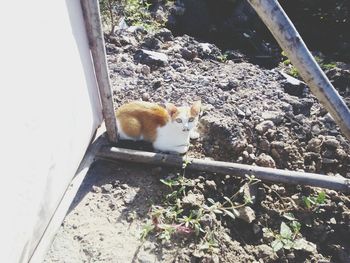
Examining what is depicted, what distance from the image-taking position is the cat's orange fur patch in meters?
2.72

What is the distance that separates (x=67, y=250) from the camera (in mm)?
2197

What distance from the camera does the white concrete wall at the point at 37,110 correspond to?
5.15ft

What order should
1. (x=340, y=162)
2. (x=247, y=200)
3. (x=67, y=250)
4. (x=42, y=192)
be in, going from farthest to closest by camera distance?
(x=340, y=162)
(x=247, y=200)
(x=67, y=250)
(x=42, y=192)

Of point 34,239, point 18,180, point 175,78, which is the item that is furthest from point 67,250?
point 175,78

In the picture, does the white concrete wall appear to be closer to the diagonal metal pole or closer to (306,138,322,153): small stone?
the diagonal metal pole

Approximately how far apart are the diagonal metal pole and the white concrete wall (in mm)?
1049

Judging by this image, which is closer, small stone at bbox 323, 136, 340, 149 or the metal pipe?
the metal pipe

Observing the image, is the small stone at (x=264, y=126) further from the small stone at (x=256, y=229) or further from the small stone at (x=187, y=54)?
the small stone at (x=187, y=54)

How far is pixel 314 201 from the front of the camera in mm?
A: 2518

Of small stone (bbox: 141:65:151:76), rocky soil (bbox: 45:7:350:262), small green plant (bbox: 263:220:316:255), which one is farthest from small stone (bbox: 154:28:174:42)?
small green plant (bbox: 263:220:316:255)

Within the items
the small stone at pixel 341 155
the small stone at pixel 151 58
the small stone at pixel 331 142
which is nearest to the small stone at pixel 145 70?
the small stone at pixel 151 58

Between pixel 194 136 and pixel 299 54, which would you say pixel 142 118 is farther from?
pixel 299 54

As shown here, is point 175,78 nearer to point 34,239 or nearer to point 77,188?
point 77,188

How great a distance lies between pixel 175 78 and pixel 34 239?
1844 millimetres
